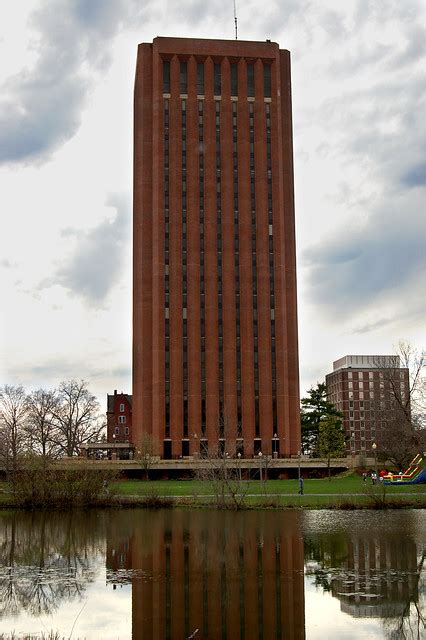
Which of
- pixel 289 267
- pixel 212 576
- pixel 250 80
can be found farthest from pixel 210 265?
pixel 212 576

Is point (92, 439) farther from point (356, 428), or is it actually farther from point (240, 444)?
point (356, 428)

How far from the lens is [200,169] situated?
342 feet

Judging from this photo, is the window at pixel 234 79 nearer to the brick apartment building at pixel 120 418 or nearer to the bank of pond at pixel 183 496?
the brick apartment building at pixel 120 418

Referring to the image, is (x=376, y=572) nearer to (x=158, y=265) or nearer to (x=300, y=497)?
(x=300, y=497)

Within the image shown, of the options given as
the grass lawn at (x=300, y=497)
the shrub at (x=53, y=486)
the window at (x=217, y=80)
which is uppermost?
the window at (x=217, y=80)

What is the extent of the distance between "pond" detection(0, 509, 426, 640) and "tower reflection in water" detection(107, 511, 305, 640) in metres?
0.04

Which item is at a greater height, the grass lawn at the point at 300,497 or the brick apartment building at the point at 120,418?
the brick apartment building at the point at 120,418

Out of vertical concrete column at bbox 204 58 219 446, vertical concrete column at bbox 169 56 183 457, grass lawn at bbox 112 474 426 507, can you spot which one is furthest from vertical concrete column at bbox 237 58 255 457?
grass lawn at bbox 112 474 426 507

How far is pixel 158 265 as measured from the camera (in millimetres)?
101312

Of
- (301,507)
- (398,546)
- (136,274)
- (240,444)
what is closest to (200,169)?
(136,274)

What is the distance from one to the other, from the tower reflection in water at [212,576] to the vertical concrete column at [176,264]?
58000 millimetres

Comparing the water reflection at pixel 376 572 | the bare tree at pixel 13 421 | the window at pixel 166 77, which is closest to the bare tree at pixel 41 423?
the bare tree at pixel 13 421

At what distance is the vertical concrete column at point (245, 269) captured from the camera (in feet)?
328

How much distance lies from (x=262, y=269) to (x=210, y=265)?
7.10 meters
